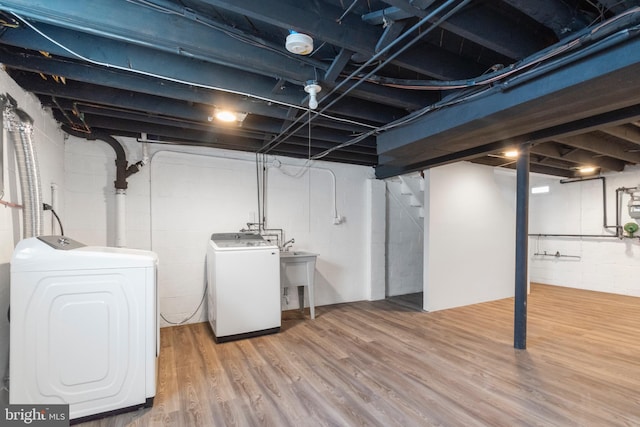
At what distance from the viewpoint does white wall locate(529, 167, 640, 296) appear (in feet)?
17.9

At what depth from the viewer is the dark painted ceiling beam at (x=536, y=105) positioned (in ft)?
5.54

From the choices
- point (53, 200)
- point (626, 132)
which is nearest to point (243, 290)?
point (53, 200)

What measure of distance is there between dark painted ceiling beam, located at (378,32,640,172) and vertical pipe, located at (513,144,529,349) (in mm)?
401

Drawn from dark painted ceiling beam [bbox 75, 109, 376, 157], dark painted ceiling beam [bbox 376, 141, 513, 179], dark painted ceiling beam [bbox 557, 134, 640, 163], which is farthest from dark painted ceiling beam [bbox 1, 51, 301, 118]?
dark painted ceiling beam [bbox 557, 134, 640, 163]

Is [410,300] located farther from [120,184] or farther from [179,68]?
[179,68]

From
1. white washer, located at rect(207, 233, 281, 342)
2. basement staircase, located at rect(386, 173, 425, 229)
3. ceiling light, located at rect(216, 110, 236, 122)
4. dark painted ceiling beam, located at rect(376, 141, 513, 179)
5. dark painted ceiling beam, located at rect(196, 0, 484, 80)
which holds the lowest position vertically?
white washer, located at rect(207, 233, 281, 342)

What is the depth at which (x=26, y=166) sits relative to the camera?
2021 millimetres

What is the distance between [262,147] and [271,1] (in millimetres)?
2550

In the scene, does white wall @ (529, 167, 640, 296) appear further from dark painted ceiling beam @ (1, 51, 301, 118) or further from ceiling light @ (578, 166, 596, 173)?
dark painted ceiling beam @ (1, 51, 301, 118)

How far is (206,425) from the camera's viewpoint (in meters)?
1.93

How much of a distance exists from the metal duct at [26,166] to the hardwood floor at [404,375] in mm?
1399

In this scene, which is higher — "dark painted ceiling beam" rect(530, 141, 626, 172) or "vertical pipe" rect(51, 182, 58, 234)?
"dark painted ceiling beam" rect(530, 141, 626, 172)

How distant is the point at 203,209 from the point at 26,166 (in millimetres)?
1980

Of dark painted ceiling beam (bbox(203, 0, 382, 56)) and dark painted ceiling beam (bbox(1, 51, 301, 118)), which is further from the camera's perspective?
dark painted ceiling beam (bbox(1, 51, 301, 118))
